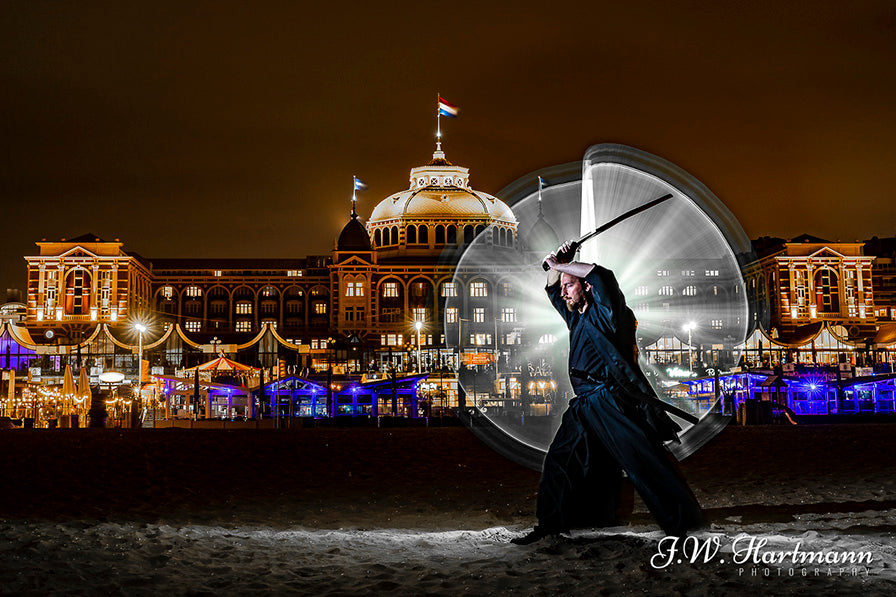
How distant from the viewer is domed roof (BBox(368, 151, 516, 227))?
11944 cm

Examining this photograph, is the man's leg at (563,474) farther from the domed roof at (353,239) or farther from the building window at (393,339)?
the domed roof at (353,239)

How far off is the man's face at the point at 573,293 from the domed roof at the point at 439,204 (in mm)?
106734

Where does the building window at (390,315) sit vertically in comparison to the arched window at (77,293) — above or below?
below

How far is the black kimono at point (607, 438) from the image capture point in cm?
988

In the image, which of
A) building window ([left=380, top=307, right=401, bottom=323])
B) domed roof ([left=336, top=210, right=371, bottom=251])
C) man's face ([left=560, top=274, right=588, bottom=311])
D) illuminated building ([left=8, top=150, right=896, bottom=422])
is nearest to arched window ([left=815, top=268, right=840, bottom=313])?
illuminated building ([left=8, top=150, right=896, bottom=422])

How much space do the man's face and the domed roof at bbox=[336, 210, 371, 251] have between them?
334ft

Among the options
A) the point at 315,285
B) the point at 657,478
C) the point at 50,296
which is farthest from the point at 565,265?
the point at 315,285

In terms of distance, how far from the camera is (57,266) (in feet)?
351

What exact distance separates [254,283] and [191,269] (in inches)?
300

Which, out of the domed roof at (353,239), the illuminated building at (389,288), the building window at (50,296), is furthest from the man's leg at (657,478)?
the building window at (50,296)

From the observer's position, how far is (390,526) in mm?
13594

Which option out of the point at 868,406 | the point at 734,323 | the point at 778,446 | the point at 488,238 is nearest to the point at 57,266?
the point at 488,238

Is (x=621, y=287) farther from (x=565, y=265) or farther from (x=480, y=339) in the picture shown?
(x=480, y=339)

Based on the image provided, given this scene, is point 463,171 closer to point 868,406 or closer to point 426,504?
point 868,406
